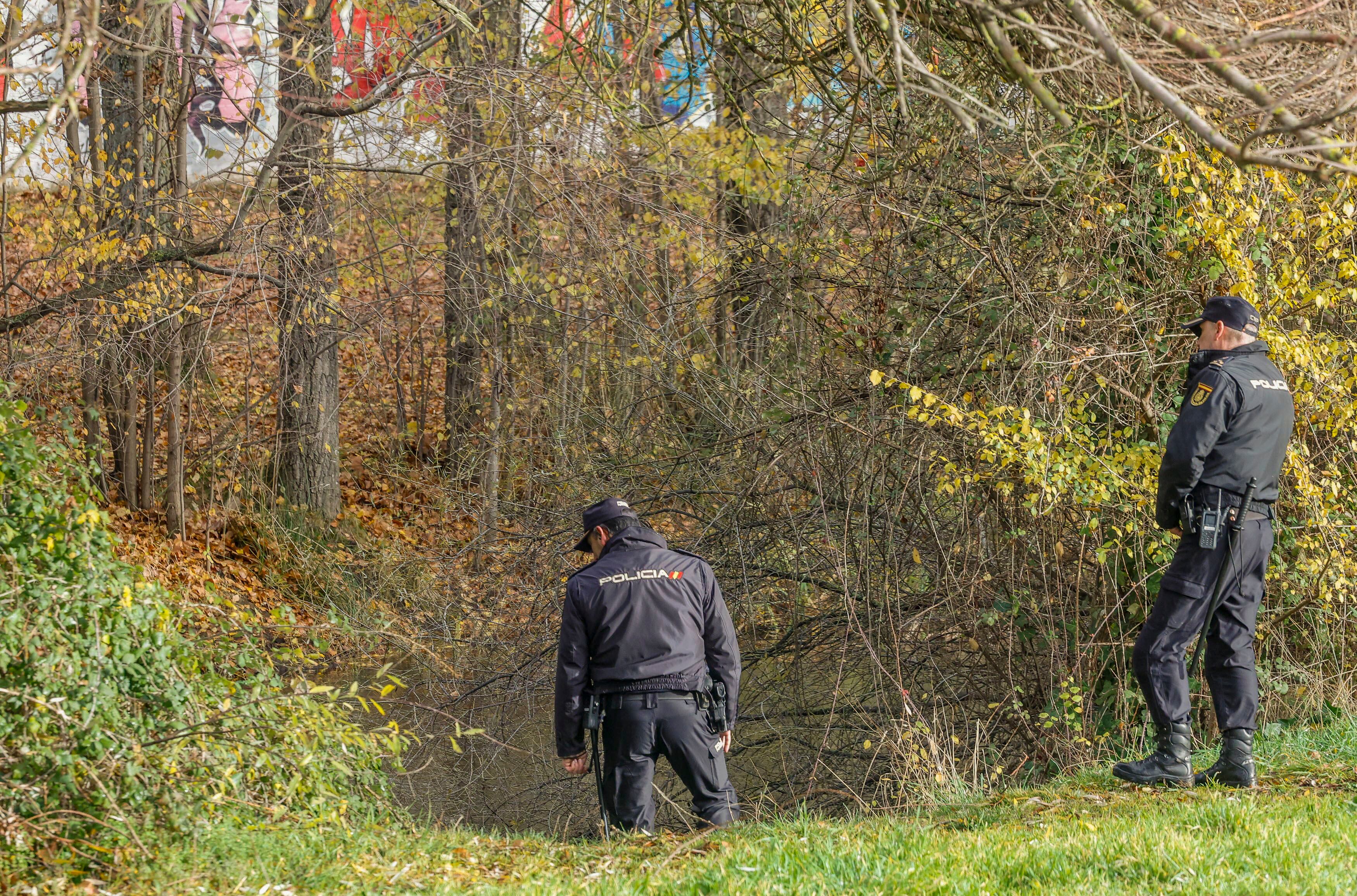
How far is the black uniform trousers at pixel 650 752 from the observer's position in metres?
5.45

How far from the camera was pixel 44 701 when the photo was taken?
3.99 metres

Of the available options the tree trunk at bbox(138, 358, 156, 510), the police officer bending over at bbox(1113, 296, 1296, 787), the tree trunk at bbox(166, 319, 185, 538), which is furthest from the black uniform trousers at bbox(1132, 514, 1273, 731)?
the tree trunk at bbox(138, 358, 156, 510)

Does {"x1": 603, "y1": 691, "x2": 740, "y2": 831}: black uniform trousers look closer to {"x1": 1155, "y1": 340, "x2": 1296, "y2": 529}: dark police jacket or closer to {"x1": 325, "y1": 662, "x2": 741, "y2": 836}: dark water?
{"x1": 1155, "y1": 340, "x2": 1296, "y2": 529}: dark police jacket

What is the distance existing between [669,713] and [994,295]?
3.40m

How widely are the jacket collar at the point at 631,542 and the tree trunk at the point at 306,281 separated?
9.33ft

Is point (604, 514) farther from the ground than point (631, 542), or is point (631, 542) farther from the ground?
point (604, 514)

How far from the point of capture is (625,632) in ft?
17.9

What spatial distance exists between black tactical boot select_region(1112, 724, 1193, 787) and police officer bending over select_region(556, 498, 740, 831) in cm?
187

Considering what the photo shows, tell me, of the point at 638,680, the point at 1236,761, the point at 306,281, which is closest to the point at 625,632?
the point at 638,680

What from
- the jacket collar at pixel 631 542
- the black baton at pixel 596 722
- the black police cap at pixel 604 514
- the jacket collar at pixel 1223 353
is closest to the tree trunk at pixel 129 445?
the black police cap at pixel 604 514

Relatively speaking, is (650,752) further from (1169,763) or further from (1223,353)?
(1223,353)

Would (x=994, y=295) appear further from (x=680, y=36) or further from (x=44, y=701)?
(x=44, y=701)

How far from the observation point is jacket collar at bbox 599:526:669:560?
562 cm

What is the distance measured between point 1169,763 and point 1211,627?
2.08ft
